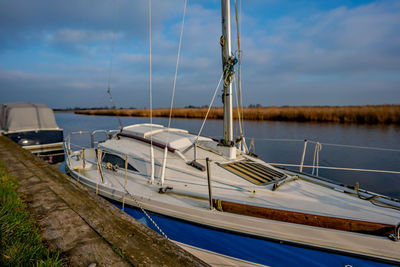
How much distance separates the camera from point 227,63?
4699 mm

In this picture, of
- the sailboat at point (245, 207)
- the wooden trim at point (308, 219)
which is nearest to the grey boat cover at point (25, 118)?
the sailboat at point (245, 207)

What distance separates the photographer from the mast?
15.4 feet

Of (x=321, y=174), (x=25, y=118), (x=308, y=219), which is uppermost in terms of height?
(x=25, y=118)

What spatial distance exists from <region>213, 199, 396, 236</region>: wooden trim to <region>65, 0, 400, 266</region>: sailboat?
1 cm

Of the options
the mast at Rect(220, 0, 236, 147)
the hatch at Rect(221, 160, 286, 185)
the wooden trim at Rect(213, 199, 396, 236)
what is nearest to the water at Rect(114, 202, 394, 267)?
the wooden trim at Rect(213, 199, 396, 236)

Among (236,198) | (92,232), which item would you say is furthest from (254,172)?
(92,232)

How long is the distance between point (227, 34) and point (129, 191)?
416 cm

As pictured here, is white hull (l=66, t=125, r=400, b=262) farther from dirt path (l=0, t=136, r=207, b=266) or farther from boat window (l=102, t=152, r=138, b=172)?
dirt path (l=0, t=136, r=207, b=266)

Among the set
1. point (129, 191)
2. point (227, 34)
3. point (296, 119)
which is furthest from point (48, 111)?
point (296, 119)

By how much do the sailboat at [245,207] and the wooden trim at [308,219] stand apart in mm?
11

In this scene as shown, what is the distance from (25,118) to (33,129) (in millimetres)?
1039

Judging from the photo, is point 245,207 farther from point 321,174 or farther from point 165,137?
point 321,174

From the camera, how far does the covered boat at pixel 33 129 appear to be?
40.2 feet

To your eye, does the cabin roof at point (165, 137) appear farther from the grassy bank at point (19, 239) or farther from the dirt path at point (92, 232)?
the grassy bank at point (19, 239)
